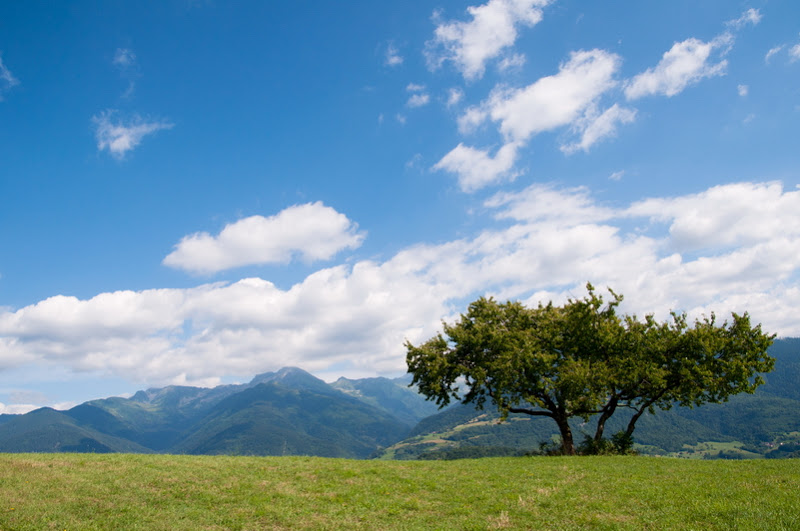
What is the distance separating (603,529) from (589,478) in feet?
34.2

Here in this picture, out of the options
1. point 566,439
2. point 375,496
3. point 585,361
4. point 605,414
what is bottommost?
point 566,439

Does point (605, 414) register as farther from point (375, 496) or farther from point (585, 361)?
point (375, 496)

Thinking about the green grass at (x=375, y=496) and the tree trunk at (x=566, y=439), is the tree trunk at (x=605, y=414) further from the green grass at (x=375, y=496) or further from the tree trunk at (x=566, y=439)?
the green grass at (x=375, y=496)

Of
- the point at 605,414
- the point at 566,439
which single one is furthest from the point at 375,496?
the point at 605,414

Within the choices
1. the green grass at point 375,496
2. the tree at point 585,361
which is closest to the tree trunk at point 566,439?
the tree at point 585,361

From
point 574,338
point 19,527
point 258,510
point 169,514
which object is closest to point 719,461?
point 574,338

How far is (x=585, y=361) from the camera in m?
42.7

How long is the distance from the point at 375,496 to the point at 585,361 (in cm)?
2828

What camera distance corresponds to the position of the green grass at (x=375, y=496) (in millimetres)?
16656

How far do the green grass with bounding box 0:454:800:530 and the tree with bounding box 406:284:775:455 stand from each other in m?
12.8

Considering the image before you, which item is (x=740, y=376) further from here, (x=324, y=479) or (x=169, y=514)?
(x=169, y=514)

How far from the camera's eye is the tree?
40312mm

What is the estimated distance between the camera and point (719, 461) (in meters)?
31.1

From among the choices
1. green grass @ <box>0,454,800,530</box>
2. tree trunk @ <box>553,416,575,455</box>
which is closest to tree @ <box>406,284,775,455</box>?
tree trunk @ <box>553,416,575,455</box>
